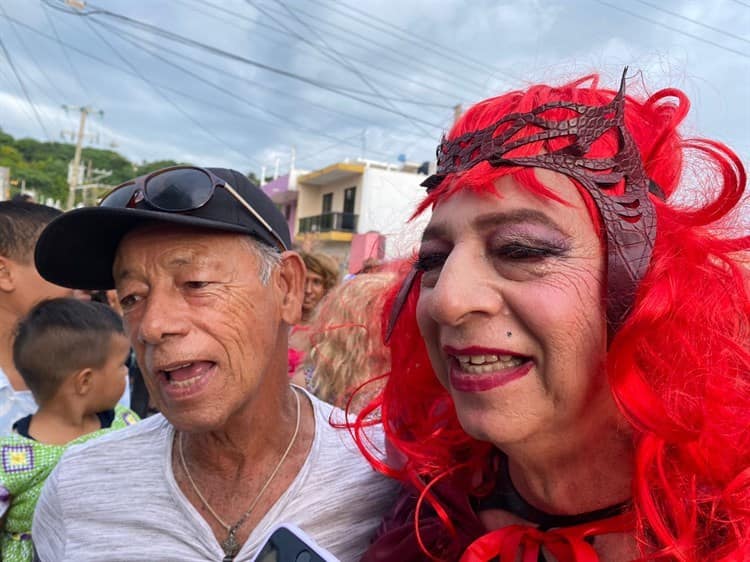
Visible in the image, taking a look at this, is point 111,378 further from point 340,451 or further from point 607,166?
point 607,166

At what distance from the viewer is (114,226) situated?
1.58 metres

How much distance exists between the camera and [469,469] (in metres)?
1.40

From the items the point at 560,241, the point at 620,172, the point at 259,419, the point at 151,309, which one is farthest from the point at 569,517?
the point at 151,309

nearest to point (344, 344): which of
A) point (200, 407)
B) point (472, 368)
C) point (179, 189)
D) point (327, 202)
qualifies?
point (200, 407)

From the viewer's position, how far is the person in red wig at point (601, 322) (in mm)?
1021

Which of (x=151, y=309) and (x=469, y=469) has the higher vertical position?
(x=151, y=309)

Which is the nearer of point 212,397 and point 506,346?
point 506,346

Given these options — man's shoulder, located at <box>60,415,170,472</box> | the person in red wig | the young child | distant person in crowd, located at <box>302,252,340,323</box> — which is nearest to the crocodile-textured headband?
the person in red wig

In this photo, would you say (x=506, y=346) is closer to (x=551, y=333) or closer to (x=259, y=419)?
(x=551, y=333)

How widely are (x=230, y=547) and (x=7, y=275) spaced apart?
2.17 meters

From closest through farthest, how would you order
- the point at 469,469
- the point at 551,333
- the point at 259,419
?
the point at 551,333 → the point at 469,469 → the point at 259,419

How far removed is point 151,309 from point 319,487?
66cm

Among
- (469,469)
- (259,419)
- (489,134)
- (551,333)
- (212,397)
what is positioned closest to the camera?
(551,333)

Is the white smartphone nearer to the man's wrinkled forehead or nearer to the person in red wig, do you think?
the person in red wig
